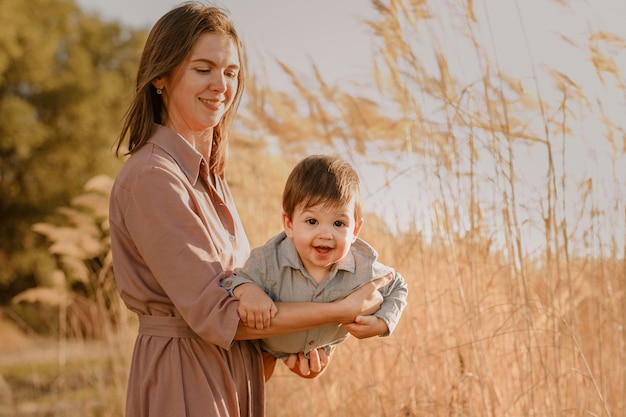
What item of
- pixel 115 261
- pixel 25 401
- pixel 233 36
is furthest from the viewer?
pixel 25 401

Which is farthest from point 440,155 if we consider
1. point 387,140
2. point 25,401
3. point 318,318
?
point 25,401

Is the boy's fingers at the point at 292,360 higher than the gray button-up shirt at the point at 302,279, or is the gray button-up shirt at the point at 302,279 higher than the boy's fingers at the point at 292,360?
the gray button-up shirt at the point at 302,279

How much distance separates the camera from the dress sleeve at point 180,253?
1978mm

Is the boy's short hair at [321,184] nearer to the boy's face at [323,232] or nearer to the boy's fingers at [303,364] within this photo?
the boy's face at [323,232]

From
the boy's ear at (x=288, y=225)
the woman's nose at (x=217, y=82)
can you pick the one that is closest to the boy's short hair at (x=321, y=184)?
the boy's ear at (x=288, y=225)

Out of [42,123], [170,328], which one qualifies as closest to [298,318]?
[170,328]

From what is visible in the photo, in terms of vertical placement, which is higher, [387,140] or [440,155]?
[387,140]

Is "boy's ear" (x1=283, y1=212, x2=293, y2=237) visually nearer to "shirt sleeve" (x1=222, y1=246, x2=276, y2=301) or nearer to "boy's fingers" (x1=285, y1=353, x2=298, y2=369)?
"shirt sleeve" (x1=222, y1=246, x2=276, y2=301)

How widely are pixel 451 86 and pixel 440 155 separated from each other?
10.4 inches

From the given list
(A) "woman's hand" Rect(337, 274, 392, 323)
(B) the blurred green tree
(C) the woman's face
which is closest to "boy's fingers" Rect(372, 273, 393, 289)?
(A) "woman's hand" Rect(337, 274, 392, 323)

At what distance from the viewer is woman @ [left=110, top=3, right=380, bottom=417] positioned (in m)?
2.00

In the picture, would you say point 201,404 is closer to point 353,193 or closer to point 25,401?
point 353,193

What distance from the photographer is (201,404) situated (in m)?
2.06

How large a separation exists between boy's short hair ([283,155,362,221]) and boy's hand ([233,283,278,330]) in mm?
232
